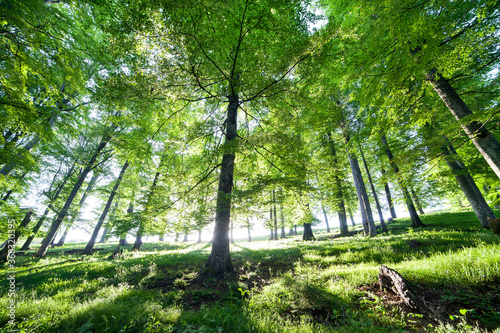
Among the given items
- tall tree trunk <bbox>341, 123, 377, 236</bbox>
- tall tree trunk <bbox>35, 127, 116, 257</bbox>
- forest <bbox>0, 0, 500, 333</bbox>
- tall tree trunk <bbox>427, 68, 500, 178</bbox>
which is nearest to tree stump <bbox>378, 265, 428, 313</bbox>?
forest <bbox>0, 0, 500, 333</bbox>

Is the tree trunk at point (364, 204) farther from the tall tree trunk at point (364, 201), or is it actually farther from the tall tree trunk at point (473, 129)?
the tall tree trunk at point (473, 129)

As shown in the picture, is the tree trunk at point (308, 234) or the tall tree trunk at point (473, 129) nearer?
the tall tree trunk at point (473, 129)

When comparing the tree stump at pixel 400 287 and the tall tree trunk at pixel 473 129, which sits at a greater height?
the tall tree trunk at pixel 473 129

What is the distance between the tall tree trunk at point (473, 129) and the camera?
4.84 m

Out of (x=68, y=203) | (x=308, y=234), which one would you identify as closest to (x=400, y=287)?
(x=308, y=234)

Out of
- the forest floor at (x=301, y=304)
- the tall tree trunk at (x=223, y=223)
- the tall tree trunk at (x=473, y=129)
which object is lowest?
the forest floor at (x=301, y=304)

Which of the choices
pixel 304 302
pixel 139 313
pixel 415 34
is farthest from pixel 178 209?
pixel 415 34

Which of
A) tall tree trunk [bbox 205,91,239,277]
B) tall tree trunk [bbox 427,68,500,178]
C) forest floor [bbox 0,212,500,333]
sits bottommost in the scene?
forest floor [bbox 0,212,500,333]

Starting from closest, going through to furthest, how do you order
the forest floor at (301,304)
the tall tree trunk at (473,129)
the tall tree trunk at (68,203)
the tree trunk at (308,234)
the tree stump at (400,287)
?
the forest floor at (301,304)
the tree stump at (400,287)
the tall tree trunk at (473,129)
the tall tree trunk at (68,203)
the tree trunk at (308,234)

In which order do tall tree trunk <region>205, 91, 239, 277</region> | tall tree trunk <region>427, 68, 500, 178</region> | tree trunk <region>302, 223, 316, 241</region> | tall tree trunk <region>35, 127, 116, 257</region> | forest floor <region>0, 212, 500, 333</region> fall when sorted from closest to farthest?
forest floor <region>0, 212, 500, 333</region>, tall tree trunk <region>427, 68, 500, 178</region>, tall tree trunk <region>205, 91, 239, 277</region>, tall tree trunk <region>35, 127, 116, 257</region>, tree trunk <region>302, 223, 316, 241</region>

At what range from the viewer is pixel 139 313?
130 inches

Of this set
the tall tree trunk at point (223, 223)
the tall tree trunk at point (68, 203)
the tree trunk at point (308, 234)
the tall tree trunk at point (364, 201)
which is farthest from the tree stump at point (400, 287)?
the tall tree trunk at point (68, 203)

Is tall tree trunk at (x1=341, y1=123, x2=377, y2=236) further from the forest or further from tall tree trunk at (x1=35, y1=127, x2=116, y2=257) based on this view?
tall tree trunk at (x1=35, y1=127, x2=116, y2=257)

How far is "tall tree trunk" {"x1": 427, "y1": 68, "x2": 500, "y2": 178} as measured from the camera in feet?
15.9
